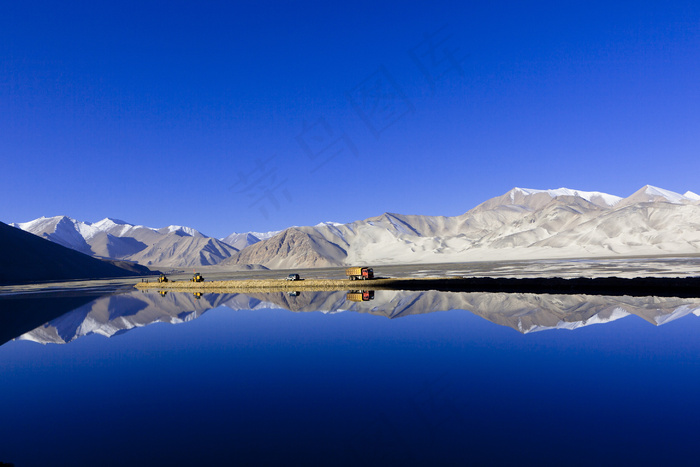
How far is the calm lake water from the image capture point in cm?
726

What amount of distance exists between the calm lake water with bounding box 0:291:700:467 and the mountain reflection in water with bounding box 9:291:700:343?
0.40 metres

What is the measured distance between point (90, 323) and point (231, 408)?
21.7 meters

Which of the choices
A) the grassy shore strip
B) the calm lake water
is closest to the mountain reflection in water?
the calm lake water

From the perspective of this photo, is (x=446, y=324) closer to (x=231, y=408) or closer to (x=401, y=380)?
(x=401, y=380)

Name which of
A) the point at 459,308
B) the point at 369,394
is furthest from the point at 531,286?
the point at 369,394

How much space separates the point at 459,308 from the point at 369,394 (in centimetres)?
1698

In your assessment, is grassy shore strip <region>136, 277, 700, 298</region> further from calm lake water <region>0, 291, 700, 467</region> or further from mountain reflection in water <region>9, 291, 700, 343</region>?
calm lake water <region>0, 291, 700, 467</region>

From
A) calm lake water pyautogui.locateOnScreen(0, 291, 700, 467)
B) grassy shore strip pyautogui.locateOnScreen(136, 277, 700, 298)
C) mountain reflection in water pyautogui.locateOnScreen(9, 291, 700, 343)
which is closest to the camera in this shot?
calm lake water pyautogui.locateOnScreen(0, 291, 700, 467)

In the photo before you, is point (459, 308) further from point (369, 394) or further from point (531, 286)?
point (369, 394)

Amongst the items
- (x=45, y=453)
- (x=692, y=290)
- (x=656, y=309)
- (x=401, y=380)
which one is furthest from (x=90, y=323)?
(x=692, y=290)

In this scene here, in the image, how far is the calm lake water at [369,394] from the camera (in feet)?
23.8

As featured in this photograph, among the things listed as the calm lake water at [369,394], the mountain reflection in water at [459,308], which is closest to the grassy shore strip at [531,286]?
the mountain reflection in water at [459,308]

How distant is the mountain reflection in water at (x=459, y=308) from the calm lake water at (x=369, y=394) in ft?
1.32

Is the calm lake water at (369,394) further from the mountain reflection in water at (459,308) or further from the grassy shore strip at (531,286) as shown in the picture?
the grassy shore strip at (531,286)
